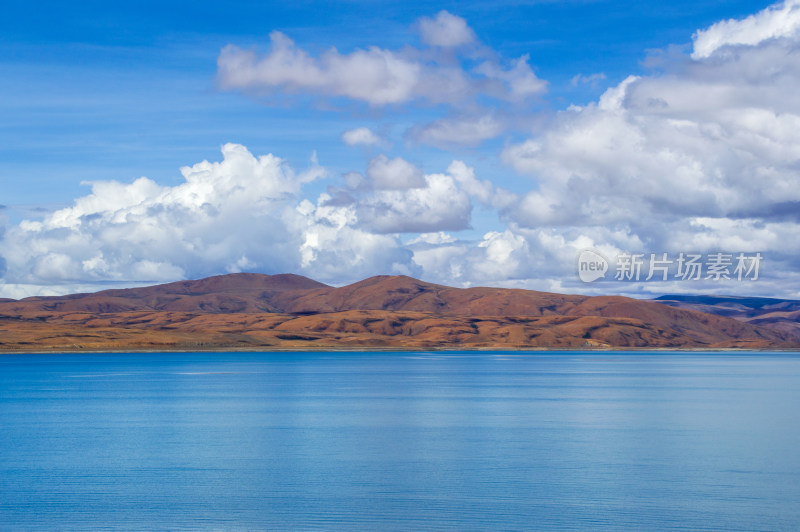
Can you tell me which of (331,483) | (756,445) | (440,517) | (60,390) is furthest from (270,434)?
(60,390)

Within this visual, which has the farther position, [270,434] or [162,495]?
[270,434]

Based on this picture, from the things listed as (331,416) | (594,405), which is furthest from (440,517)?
(594,405)

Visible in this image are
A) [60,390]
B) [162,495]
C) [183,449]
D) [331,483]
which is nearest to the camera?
[162,495]

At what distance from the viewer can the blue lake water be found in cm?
3055

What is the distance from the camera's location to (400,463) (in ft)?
137

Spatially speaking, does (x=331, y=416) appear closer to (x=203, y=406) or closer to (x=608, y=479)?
(x=203, y=406)

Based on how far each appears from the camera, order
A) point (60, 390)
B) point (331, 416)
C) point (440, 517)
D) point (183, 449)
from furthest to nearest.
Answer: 1. point (60, 390)
2. point (331, 416)
3. point (183, 449)
4. point (440, 517)

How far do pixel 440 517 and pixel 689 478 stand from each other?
13548 millimetres

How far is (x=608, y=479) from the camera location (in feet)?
123

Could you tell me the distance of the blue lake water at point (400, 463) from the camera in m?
30.5

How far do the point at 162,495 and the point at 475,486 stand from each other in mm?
12844

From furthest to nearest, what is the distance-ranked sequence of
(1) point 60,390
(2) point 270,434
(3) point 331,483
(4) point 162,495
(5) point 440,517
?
(1) point 60,390, (2) point 270,434, (3) point 331,483, (4) point 162,495, (5) point 440,517

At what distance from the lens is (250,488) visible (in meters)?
35.4

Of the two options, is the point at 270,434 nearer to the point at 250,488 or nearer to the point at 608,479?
the point at 250,488
